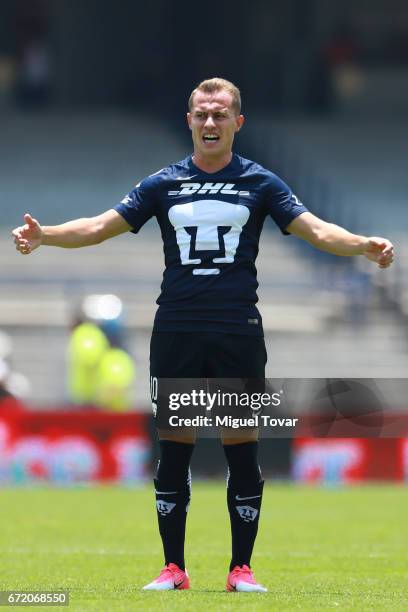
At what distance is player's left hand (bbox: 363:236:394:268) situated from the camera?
6684mm

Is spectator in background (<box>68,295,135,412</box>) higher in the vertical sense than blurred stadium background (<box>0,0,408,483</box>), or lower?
lower

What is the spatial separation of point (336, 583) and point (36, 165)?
21.8 metres

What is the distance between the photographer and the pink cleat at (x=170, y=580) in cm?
685

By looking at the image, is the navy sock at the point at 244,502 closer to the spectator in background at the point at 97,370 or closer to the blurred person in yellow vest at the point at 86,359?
the spectator in background at the point at 97,370

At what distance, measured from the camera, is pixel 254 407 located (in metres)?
6.86

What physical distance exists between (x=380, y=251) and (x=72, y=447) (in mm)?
9393

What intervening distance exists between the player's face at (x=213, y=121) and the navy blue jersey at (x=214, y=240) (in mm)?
137

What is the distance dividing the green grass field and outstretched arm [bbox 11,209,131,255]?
143 cm

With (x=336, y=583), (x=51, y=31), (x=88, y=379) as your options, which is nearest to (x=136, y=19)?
(x=51, y=31)

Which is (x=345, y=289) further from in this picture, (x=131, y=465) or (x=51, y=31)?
(x=51, y=31)

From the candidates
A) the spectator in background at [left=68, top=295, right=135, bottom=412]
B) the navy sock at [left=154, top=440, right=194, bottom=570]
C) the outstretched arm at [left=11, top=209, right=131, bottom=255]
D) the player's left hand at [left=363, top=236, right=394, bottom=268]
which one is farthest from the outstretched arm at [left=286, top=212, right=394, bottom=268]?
the spectator in background at [left=68, top=295, right=135, bottom=412]

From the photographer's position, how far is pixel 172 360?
22.4ft

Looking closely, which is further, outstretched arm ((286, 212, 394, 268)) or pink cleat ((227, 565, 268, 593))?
pink cleat ((227, 565, 268, 593))

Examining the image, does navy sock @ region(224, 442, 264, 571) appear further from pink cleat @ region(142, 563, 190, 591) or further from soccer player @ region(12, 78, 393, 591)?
pink cleat @ region(142, 563, 190, 591)
